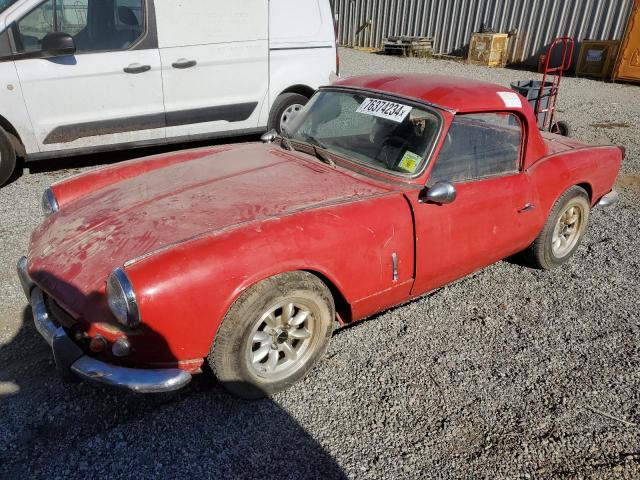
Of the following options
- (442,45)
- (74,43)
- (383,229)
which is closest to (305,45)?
(74,43)

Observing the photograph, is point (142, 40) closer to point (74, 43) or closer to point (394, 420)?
point (74, 43)

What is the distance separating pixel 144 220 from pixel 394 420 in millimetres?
1605

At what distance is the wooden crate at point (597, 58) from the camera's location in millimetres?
11898

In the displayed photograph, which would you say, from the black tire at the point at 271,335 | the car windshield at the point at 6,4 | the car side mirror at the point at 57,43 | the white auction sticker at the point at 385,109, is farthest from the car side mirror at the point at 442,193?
the car windshield at the point at 6,4

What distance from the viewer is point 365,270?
2662 mm

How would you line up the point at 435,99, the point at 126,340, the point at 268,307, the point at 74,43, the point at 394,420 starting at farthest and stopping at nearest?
1. the point at 74,43
2. the point at 435,99
3. the point at 394,420
4. the point at 268,307
5. the point at 126,340

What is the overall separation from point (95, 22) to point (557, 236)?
192 inches

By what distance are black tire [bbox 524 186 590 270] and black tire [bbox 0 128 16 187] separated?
16.0ft

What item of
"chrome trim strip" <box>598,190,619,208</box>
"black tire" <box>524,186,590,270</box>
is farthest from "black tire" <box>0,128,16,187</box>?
"chrome trim strip" <box>598,190,619,208</box>

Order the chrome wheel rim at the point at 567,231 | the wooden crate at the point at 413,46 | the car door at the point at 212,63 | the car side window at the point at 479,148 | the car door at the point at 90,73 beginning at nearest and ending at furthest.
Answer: the car side window at the point at 479,148 → the chrome wheel rim at the point at 567,231 → the car door at the point at 90,73 → the car door at the point at 212,63 → the wooden crate at the point at 413,46

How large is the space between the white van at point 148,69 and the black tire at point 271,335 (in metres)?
3.64

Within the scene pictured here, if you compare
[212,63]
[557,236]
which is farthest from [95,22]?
[557,236]

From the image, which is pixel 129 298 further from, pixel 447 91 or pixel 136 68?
pixel 136 68

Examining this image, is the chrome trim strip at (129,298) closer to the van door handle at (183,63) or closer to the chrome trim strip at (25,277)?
the chrome trim strip at (25,277)
